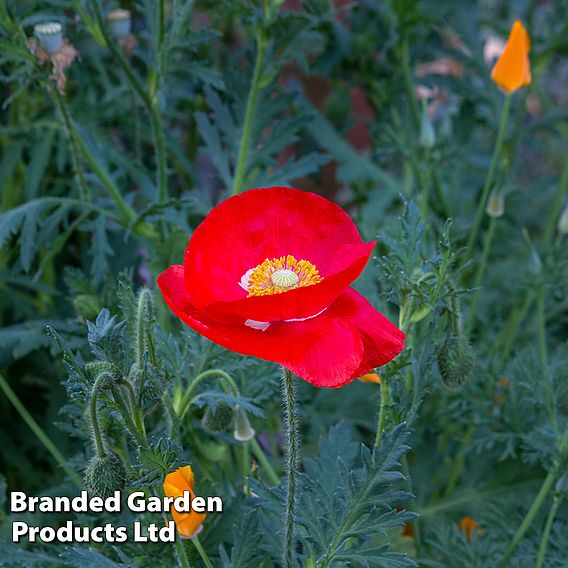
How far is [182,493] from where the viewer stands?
86 centimetres

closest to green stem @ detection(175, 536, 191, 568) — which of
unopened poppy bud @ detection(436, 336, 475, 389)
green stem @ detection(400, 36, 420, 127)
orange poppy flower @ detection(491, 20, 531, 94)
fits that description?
unopened poppy bud @ detection(436, 336, 475, 389)

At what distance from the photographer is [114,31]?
1.61 metres

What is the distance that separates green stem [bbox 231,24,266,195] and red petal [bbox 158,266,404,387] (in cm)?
73

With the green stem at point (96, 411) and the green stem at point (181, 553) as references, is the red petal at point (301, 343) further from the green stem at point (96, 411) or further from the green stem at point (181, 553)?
the green stem at point (181, 553)

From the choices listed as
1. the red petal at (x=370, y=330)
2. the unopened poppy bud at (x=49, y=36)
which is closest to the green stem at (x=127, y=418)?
the red petal at (x=370, y=330)

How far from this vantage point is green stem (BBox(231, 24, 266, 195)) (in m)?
1.53

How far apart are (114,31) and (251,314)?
3.31ft

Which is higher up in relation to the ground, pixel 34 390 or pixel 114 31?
pixel 114 31

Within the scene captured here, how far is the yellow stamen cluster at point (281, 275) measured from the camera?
878mm

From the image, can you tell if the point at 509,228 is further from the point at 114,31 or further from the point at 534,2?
the point at 114,31

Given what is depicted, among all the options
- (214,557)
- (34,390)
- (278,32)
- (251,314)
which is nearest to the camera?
(251,314)

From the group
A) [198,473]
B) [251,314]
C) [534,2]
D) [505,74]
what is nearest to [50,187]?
[198,473]

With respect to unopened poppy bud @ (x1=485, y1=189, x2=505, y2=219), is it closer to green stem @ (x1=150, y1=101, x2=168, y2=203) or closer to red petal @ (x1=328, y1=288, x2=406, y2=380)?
green stem @ (x1=150, y1=101, x2=168, y2=203)

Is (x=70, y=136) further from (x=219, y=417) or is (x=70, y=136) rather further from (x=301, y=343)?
(x=301, y=343)
